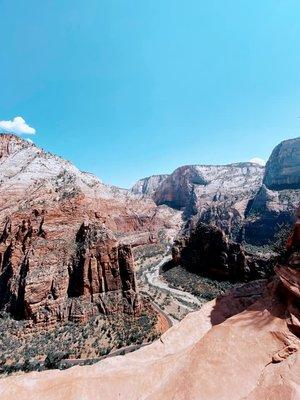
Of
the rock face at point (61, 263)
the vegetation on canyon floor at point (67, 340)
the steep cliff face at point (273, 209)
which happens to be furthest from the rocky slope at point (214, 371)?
the steep cliff face at point (273, 209)

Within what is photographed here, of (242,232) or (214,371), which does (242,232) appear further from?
(214,371)

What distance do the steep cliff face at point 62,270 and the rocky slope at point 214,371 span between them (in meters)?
40.3

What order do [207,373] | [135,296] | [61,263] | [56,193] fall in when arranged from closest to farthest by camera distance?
[207,373], [61,263], [135,296], [56,193]

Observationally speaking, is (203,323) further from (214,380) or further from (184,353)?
(214,380)

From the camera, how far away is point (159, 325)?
171 ft

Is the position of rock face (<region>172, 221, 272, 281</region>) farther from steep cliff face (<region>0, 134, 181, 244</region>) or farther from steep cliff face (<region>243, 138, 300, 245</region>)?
steep cliff face (<region>243, 138, 300, 245</region>)

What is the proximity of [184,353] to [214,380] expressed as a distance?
2487 millimetres

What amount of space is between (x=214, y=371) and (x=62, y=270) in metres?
46.7

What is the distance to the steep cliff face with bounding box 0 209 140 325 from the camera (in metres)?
50.4

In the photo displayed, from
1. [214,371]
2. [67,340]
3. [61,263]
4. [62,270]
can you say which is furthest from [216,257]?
[214,371]

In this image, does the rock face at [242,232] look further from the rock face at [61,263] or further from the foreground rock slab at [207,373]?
the foreground rock slab at [207,373]

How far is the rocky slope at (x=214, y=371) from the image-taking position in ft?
32.0

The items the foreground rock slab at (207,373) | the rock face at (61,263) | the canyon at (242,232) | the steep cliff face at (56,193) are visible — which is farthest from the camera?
the canyon at (242,232)

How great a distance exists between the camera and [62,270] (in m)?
53.6
